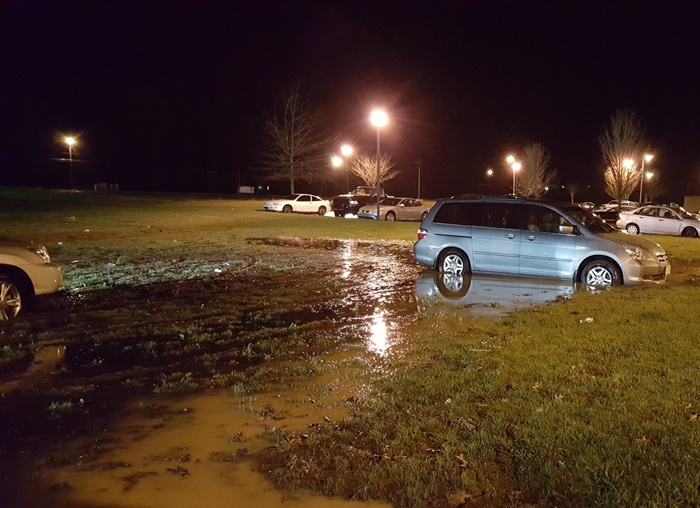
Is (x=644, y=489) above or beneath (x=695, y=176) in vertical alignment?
beneath

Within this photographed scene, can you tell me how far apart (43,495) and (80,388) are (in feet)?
6.64

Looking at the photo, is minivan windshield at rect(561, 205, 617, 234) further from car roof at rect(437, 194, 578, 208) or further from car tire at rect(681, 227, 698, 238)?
car tire at rect(681, 227, 698, 238)

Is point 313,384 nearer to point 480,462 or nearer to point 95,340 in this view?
point 480,462

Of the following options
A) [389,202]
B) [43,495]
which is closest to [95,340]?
[43,495]

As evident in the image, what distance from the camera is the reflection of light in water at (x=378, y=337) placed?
691cm

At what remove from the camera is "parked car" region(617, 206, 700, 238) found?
25.8m

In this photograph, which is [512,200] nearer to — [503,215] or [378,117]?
[503,215]

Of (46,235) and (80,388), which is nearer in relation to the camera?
(80,388)

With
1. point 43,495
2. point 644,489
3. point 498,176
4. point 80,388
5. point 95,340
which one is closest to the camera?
point 644,489

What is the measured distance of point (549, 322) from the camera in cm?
793

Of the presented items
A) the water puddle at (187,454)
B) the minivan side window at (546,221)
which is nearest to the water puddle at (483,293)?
the minivan side window at (546,221)

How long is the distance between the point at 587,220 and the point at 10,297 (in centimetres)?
1018

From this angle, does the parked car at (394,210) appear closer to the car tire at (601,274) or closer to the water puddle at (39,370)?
the car tire at (601,274)

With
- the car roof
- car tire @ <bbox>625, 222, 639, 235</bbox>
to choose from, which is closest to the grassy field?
the car roof
